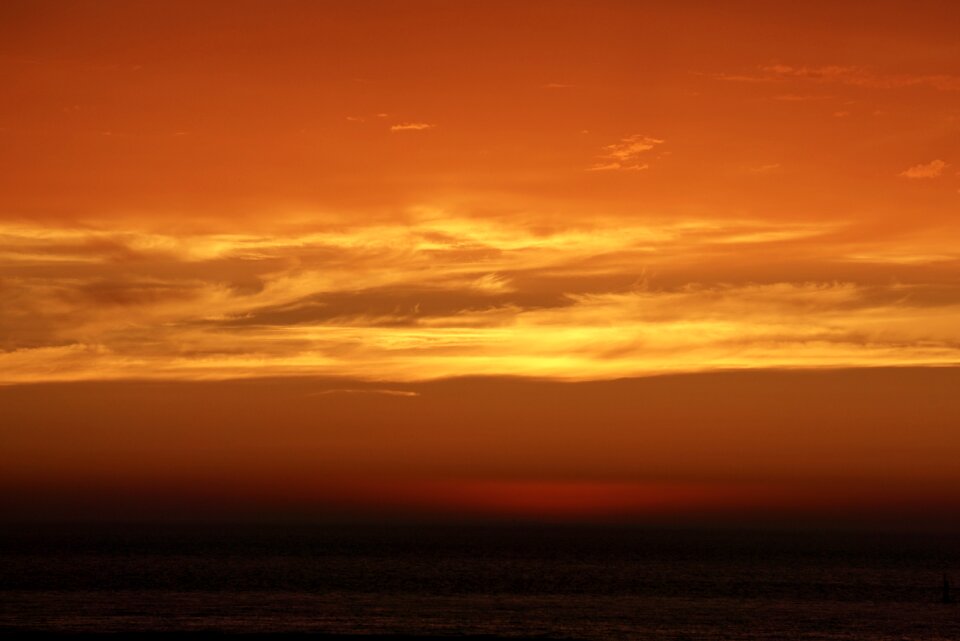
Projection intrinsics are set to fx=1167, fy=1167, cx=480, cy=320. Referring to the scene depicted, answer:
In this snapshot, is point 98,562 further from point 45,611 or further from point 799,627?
point 799,627

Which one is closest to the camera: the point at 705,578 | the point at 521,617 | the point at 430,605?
the point at 521,617

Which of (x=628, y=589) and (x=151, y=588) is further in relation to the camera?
(x=628, y=589)

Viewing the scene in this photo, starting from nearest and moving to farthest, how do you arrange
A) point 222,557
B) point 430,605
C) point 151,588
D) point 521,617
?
point 521,617, point 430,605, point 151,588, point 222,557

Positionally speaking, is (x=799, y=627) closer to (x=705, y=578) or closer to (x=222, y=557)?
(x=705, y=578)

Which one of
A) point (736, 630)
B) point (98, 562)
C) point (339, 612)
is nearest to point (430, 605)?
point (339, 612)

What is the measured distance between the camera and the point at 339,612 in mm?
77438

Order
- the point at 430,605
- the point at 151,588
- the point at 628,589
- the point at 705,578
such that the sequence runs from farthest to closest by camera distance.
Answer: the point at 705,578 < the point at 628,589 < the point at 151,588 < the point at 430,605

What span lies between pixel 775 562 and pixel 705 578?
169ft

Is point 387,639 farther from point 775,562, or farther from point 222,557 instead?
point 775,562

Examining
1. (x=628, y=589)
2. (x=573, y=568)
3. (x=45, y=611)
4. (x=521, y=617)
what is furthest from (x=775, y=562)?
(x=45, y=611)

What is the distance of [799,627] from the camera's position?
2933 inches

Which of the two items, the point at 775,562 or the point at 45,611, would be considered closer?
the point at 45,611

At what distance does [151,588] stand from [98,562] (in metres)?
50.7

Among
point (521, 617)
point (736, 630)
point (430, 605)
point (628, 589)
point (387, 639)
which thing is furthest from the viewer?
point (628, 589)
